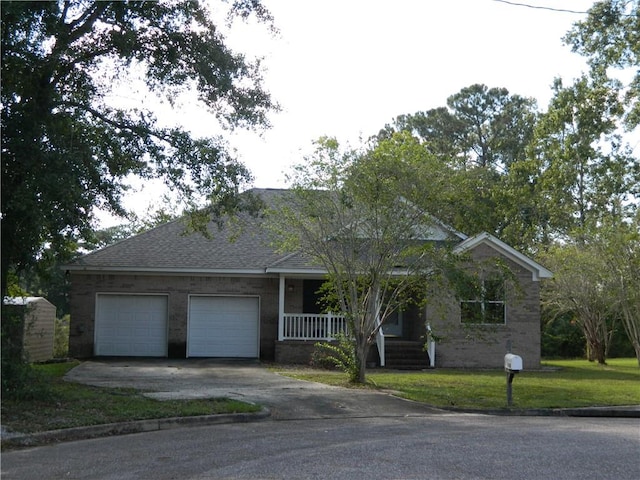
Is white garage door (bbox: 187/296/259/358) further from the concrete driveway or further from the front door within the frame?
the front door

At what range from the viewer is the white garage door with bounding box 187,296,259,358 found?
2411 cm

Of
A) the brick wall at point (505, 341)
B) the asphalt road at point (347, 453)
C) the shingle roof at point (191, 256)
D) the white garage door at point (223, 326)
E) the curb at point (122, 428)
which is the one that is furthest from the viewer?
the white garage door at point (223, 326)

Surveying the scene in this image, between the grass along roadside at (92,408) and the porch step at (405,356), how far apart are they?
1009cm

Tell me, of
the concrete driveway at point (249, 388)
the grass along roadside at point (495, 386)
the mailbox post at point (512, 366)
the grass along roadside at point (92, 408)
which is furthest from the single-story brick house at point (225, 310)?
the grass along roadside at point (92, 408)

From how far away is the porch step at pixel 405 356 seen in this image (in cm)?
2244

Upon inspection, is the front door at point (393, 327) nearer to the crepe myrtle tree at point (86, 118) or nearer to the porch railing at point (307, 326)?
the porch railing at point (307, 326)

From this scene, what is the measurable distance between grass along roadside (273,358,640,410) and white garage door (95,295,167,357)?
5.03 m

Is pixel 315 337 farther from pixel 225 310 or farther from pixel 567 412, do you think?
pixel 567 412

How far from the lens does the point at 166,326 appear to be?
24062mm

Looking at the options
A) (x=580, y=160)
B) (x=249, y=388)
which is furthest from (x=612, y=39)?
(x=249, y=388)

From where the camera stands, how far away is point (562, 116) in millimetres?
23234

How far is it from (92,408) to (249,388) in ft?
15.1

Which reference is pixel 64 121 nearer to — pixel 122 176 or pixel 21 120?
pixel 21 120

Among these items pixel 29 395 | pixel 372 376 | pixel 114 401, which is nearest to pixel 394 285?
pixel 372 376
